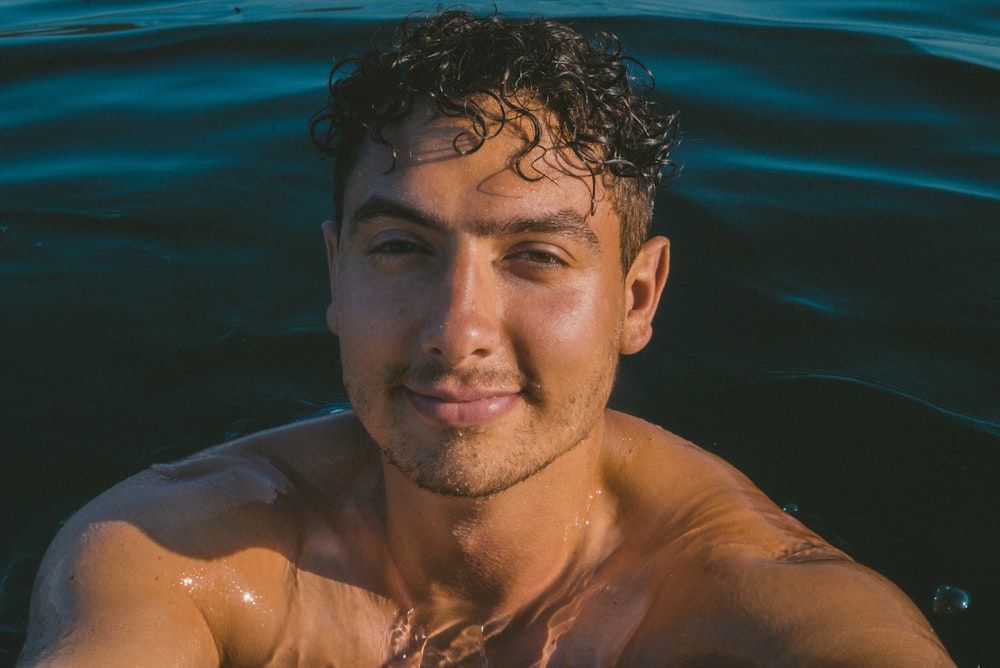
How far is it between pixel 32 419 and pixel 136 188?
1.66m

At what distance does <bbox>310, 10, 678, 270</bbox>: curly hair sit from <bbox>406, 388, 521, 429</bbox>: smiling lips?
498mm

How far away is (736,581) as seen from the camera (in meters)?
2.59

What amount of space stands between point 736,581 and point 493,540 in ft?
1.89

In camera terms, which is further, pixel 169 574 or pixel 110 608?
pixel 169 574

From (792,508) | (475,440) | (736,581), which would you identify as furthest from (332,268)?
(792,508)

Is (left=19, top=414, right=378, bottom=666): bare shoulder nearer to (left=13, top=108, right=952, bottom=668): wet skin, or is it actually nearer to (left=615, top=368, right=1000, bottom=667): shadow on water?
(left=13, top=108, right=952, bottom=668): wet skin

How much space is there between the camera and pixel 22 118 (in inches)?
247

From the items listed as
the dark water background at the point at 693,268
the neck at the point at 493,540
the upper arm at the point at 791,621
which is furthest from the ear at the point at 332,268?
the dark water background at the point at 693,268

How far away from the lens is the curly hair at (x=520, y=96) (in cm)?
260

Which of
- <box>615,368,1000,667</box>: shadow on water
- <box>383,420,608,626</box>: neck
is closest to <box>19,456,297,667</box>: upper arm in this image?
<box>383,420,608,626</box>: neck

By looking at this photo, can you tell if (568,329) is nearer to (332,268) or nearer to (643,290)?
(643,290)

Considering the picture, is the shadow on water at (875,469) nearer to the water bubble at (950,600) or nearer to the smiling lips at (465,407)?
the water bubble at (950,600)

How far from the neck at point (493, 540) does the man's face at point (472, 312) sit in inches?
7.6

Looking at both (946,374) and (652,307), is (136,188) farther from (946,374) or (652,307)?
(946,374)
